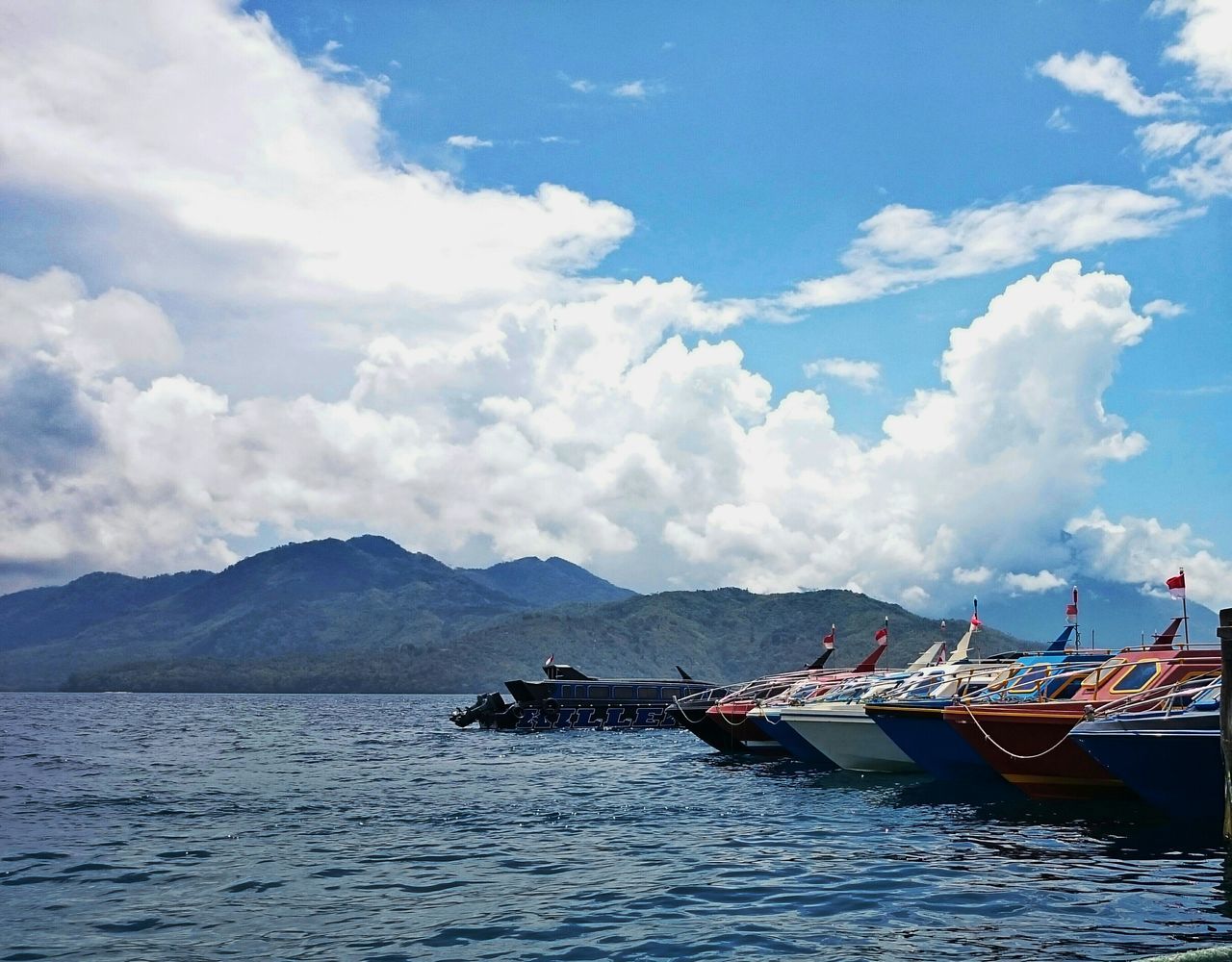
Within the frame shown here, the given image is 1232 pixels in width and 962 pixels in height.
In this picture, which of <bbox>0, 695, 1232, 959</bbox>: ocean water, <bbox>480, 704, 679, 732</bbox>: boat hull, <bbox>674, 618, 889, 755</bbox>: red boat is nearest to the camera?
<bbox>0, 695, 1232, 959</bbox>: ocean water

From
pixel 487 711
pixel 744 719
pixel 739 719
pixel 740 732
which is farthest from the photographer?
pixel 487 711

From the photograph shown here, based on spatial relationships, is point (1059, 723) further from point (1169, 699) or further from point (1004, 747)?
point (1169, 699)

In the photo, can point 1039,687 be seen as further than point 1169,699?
Yes

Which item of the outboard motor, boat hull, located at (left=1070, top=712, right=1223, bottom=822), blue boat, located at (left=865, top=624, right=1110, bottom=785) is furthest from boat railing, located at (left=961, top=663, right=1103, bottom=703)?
the outboard motor

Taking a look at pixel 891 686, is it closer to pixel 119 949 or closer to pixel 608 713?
pixel 119 949

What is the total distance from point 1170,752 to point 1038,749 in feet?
18.5

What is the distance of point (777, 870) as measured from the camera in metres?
20.4

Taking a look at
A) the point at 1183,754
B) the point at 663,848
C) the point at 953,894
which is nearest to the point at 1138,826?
the point at 1183,754

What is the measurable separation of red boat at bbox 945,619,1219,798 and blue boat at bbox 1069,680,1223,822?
9.09 feet

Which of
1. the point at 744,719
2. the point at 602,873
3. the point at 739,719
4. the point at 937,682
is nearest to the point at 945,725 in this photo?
the point at 937,682

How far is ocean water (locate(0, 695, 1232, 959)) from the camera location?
15641 mm

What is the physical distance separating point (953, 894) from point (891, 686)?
2211cm

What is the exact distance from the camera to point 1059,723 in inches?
1044

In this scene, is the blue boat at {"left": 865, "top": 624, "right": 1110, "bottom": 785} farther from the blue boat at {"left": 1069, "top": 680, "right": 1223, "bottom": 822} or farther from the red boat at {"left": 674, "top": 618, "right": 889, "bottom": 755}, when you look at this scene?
the red boat at {"left": 674, "top": 618, "right": 889, "bottom": 755}
